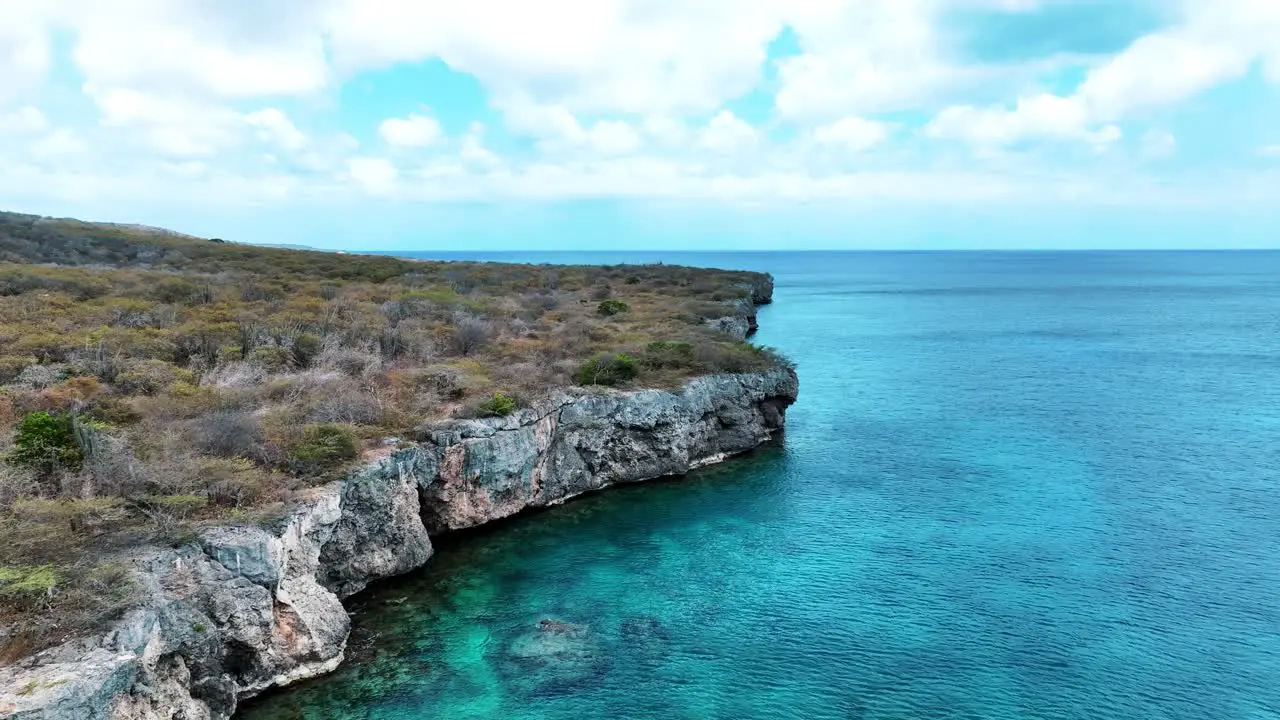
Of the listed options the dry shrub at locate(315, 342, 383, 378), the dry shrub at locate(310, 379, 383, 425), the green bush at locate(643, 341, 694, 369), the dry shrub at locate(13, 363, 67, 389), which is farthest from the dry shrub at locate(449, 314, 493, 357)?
the dry shrub at locate(13, 363, 67, 389)

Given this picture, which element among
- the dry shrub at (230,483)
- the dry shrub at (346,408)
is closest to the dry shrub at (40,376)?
the dry shrub at (346,408)

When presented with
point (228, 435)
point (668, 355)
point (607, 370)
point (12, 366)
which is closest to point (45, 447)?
point (228, 435)

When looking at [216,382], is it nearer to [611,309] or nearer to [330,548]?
[330,548]

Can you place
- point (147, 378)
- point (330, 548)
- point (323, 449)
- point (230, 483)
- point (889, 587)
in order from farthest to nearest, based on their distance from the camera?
1. point (147, 378)
2. point (889, 587)
3. point (323, 449)
4. point (330, 548)
5. point (230, 483)

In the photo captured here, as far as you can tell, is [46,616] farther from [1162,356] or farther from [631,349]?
[1162,356]

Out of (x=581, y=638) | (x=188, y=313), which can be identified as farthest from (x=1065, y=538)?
(x=188, y=313)

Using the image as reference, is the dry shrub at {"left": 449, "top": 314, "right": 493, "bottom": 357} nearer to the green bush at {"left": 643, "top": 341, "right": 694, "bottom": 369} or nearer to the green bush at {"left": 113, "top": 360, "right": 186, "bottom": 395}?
the green bush at {"left": 643, "top": 341, "right": 694, "bottom": 369}

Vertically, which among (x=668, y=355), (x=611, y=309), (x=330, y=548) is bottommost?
(x=330, y=548)
